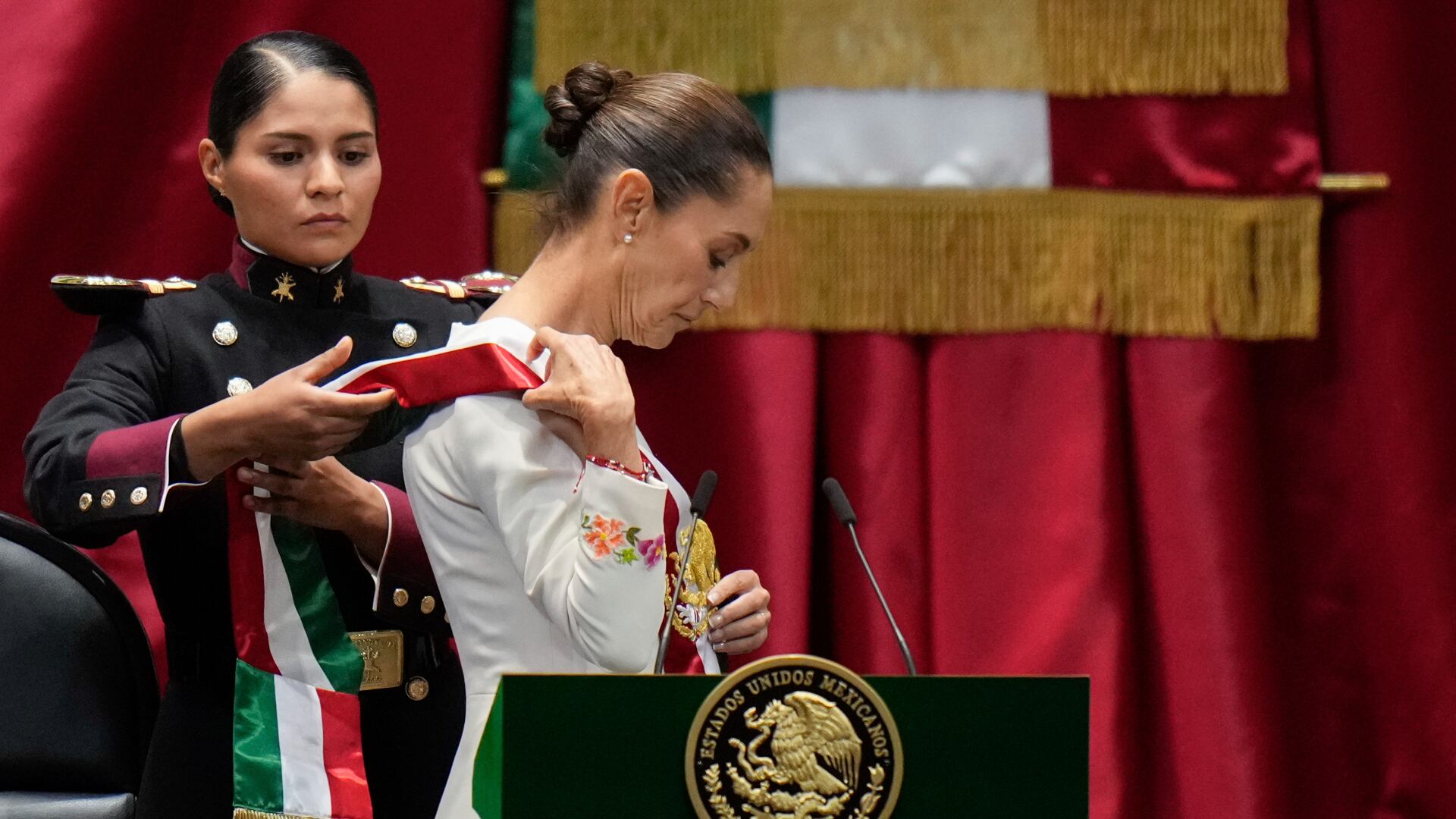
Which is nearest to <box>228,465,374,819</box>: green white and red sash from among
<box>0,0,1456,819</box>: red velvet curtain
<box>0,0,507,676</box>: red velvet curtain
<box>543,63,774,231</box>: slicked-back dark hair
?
<box>543,63,774,231</box>: slicked-back dark hair

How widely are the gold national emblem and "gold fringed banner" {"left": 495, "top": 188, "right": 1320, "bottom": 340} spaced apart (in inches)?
47.6

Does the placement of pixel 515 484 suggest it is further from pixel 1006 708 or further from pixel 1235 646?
pixel 1235 646

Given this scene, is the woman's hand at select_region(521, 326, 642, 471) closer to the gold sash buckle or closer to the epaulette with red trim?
the gold sash buckle

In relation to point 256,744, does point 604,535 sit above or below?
above

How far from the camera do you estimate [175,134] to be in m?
2.13

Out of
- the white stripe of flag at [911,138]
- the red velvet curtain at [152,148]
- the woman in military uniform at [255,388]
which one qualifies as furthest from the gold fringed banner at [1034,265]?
the woman in military uniform at [255,388]

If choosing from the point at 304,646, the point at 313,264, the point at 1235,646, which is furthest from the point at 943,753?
the point at 1235,646

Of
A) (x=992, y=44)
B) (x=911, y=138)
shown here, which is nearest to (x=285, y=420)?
(x=911, y=138)

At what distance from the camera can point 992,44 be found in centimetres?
226

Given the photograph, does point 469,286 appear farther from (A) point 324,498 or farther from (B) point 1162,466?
(B) point 1162,466

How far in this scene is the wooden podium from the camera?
1.05 meters

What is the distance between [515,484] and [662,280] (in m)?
0.24

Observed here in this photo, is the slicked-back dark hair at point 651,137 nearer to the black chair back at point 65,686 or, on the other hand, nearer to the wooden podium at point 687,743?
the wooden podium at point 687,743

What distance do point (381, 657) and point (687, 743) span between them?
1.62 feet
